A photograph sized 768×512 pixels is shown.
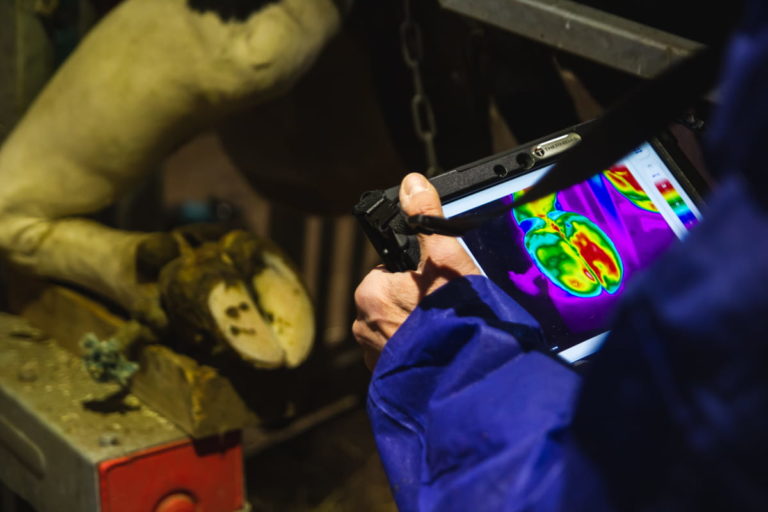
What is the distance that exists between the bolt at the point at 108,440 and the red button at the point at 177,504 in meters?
0.11

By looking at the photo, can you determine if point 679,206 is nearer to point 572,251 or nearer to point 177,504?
point 572,251

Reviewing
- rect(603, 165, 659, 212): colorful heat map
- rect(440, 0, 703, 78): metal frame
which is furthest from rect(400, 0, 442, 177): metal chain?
rect(603, 165, 659, 212): colorful heat map

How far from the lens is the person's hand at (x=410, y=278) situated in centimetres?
70

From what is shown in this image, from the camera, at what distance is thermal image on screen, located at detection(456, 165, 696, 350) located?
2.62 ft

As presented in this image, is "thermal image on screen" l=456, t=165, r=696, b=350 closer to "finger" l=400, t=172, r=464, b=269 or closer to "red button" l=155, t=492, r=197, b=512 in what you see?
"finger" l=400, t=172, r=464, b=269

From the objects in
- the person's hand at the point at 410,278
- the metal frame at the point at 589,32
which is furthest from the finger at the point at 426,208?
the metal frame at the point at 589,32

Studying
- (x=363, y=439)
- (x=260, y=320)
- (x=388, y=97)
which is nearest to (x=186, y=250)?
(x=260, y=320)

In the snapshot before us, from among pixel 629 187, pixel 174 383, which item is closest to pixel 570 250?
pixel 629 187

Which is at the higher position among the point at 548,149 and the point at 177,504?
the point at 548,149

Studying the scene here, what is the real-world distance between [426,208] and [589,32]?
43 centimetres

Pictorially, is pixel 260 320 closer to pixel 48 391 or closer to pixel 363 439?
pixel 48 391

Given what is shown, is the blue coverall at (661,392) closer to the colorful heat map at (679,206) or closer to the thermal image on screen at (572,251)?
the thermal image on screen at (572,251)

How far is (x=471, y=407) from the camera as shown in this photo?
58 centimetres

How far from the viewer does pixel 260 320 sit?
1.23 meters
